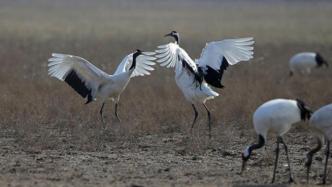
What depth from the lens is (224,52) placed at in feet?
42.8

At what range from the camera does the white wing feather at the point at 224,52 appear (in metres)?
13.0

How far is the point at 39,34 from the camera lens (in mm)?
36906

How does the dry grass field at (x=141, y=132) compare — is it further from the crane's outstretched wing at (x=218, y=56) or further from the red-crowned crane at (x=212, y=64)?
the crane's outstretched wing at (x=218, y=56)

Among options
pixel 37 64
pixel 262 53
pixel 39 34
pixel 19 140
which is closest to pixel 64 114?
pixel 19 140

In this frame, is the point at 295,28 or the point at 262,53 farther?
the point at 295,28

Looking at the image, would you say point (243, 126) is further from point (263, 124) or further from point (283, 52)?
point (283, 52)

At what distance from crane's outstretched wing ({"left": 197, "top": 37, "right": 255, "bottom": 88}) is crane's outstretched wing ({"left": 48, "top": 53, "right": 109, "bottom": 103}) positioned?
168cm

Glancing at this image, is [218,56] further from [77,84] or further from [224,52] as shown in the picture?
[77,84]

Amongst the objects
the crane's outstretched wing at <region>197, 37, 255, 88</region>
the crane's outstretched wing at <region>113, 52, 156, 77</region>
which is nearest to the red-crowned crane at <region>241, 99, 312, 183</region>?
the crane's outstretched wing at <region>197, 37, 255, 88</region>

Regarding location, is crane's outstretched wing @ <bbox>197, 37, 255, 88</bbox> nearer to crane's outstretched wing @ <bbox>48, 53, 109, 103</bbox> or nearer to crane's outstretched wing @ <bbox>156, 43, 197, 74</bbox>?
crane's outstretched wing @ <bbox>156, 43, 197, 74</bbox>

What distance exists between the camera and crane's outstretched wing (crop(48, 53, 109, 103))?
510 inches

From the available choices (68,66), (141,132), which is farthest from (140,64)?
(141,132)

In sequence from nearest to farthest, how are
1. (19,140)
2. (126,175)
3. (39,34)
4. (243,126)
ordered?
1. (126,175)
2. (19,140)
3. (243,126)
4. (39,34)

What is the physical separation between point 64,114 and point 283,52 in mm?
16999
